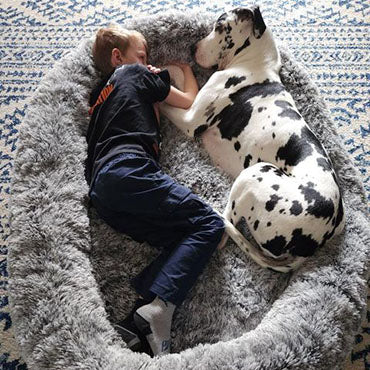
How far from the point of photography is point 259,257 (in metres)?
1.82

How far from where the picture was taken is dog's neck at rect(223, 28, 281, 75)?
213 cm

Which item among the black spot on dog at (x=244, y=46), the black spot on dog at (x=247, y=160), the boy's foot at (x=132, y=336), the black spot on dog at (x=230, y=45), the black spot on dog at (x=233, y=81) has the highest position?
the black spot on dog at (x=230, y=45)

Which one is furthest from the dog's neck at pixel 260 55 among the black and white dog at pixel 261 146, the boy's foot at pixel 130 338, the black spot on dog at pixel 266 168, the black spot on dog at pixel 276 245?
the boy's foot at pixel 130 338

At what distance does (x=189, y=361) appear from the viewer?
1513 mm

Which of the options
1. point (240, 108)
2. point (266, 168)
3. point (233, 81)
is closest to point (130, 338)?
point (266, 168)

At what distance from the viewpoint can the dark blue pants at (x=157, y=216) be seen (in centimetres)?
178

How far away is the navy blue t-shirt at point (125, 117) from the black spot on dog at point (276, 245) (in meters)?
0.58

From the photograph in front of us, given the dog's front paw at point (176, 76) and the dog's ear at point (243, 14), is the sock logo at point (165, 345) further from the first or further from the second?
the dog's ear at point (243, 14)

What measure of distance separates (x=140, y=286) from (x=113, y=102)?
0.70 meters

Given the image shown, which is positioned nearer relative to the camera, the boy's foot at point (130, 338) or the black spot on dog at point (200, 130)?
the boy's foot at point (130, 338)

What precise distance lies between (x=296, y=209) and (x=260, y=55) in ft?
2.53

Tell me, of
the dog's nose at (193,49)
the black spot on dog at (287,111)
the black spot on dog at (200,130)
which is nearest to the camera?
the black spot on dog at (287,111)

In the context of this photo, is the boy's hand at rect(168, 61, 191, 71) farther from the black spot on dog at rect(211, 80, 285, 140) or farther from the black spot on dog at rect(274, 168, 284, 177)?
the black spot on dog at rect(274, 168, 284, 177)

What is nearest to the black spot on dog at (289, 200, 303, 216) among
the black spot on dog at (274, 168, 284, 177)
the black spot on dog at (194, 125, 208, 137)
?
the black spot on dog at (274, 168, 284, 177)
